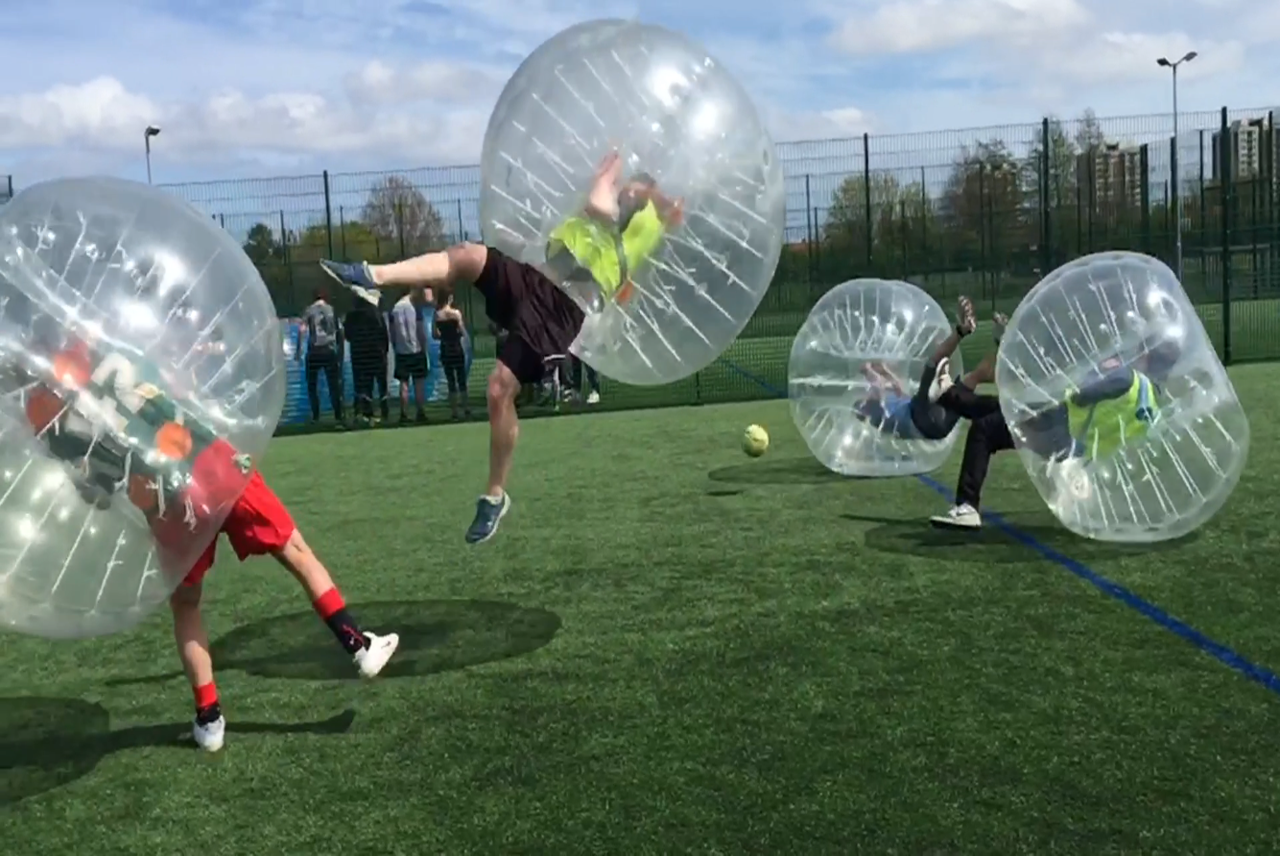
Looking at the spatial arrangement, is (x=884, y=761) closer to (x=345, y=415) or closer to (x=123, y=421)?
(x=123, y=421)

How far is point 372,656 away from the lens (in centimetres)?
436

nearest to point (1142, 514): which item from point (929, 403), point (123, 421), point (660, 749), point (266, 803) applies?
point (929, 403)

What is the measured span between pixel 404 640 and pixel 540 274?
5.55 feet

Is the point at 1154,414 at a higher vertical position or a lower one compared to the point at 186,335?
lower

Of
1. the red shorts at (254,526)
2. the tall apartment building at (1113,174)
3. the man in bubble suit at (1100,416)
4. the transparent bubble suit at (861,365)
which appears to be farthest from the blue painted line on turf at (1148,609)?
the tall apartment building at (1113,174)

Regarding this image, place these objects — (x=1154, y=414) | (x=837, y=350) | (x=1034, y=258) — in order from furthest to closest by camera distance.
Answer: (x=1034, y=258)
(x=837, y=350)
(x=1154, y=414)

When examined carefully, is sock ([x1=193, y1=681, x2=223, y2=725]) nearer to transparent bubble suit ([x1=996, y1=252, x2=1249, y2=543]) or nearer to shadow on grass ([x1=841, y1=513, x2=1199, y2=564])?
shadow on grass ([x1=841, y1=513, x2=1199, y2=564])

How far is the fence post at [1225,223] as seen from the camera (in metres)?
16.7

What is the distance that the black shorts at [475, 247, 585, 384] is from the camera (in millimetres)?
4820

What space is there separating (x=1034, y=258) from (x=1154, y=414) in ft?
52.6

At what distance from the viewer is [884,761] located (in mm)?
3584

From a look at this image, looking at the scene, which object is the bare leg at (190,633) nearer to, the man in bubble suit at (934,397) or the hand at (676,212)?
the hand at (676,212)

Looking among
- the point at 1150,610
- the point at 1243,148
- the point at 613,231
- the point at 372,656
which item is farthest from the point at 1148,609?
the point at 1243,148

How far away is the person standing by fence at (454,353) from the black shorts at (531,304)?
1042cm
